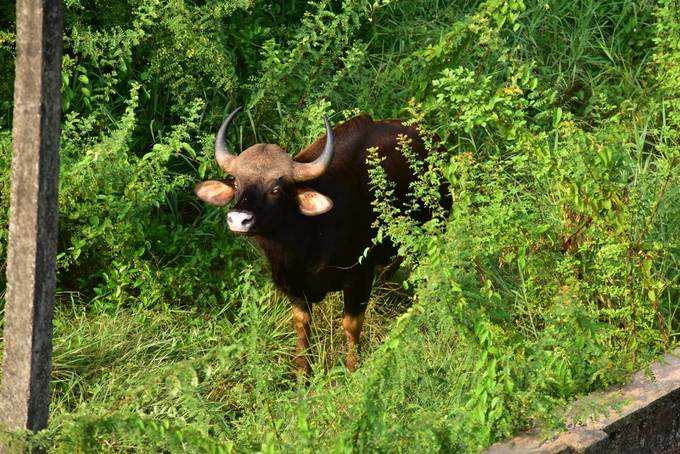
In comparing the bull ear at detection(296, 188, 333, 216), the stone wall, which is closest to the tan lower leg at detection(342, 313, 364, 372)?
the bull ear at detection(296, 188, 333, 216)

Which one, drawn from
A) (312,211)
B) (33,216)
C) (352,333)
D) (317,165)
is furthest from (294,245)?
(33,216)

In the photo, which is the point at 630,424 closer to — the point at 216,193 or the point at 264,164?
the point at 264,164

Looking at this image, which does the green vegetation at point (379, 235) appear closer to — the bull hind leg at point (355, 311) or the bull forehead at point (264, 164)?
the bull hind leg at point (355, 311)

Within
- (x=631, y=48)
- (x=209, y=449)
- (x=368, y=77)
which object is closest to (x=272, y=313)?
(x=368, y=77)

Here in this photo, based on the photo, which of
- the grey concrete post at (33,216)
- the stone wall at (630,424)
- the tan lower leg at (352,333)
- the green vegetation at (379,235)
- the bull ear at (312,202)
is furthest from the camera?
the tan lower leg at (352,333)

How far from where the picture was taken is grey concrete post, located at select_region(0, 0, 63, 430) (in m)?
4.27

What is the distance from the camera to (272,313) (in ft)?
22.2

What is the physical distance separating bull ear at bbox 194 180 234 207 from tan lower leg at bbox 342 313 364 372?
80cm

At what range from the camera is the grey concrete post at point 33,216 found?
14.0 feet

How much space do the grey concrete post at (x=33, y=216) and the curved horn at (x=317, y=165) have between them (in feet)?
6.81

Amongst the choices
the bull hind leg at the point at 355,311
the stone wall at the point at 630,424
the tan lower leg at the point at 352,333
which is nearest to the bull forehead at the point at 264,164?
the bull hind leg at the point at 355,311

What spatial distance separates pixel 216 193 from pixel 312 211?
48cm

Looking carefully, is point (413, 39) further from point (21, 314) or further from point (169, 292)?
point (21, 314)

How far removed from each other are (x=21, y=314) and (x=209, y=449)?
30.1 inches
